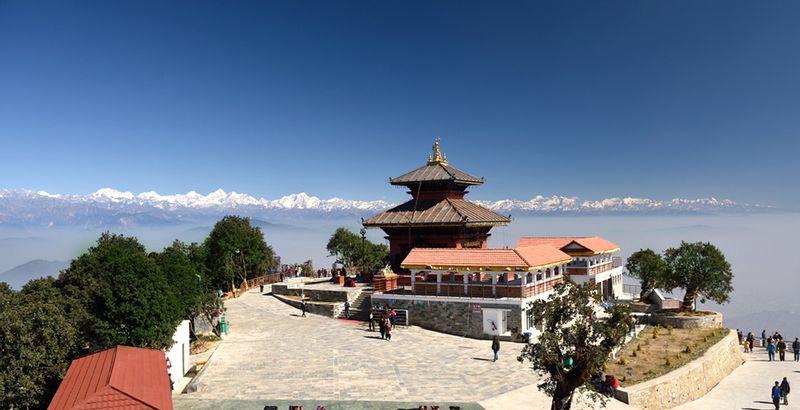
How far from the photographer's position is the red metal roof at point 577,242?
144 feet

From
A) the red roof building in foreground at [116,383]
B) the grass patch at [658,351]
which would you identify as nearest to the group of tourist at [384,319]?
the grass patch at [658,351]

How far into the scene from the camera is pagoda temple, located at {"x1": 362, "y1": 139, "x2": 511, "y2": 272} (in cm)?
3919

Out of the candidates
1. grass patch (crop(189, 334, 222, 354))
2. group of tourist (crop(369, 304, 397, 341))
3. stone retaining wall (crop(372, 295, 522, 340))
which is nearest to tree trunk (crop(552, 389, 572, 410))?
stone retaining wall (crop(372, 295, 522, 340))

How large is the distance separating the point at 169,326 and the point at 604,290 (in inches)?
1493

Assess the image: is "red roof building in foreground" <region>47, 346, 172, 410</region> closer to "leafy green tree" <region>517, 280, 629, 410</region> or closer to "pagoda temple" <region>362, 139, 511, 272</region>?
"leafy green tree" <region>517, 280, 629, 410</region>

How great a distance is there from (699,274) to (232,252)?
40157 millimetres

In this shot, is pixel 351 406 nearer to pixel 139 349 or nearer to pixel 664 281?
pixel 139 349

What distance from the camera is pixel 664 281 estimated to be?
41.6 metres

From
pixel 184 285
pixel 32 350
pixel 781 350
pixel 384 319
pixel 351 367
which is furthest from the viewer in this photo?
pixel 781 350

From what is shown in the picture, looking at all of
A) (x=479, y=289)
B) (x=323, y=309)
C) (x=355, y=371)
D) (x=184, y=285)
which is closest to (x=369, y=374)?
(x=355, y=371)

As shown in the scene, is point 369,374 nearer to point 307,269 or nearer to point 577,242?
point 577,242

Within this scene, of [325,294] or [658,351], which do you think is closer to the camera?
[658,351]

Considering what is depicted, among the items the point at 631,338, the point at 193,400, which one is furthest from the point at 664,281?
the point at 193,400

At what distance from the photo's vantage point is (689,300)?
39875mm
